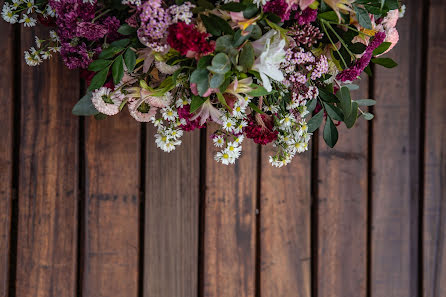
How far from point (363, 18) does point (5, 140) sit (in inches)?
32.2

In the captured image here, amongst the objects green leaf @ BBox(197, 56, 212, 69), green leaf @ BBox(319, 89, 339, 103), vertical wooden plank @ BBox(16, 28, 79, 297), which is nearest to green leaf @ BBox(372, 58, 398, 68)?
green leaf @ BBox(319, 89, 339, 103)

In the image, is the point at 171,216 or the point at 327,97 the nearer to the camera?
the point at 327,97

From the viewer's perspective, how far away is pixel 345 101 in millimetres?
708

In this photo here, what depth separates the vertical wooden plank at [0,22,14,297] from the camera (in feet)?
2.98

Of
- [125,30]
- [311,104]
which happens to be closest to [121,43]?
[125,30]

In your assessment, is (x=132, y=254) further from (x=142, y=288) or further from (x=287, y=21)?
(x=287, y=21)

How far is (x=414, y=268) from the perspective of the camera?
40.4 inches

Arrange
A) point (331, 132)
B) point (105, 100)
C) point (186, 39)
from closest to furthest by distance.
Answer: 1. point (186, 39)
2. point (105, 100)
3. point (331, 132)

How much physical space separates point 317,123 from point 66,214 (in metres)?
0.62

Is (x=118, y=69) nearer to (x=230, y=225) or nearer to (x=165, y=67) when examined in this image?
(x=165, y=67)

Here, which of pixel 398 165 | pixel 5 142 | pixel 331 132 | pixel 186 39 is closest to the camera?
pixel 186 39

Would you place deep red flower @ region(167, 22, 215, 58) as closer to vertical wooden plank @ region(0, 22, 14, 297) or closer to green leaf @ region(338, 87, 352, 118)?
green leaf @ region(338, 87, 352, 118)

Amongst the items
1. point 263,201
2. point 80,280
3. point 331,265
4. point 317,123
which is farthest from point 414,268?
point 80,280

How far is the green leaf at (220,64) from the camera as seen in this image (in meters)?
0.57
